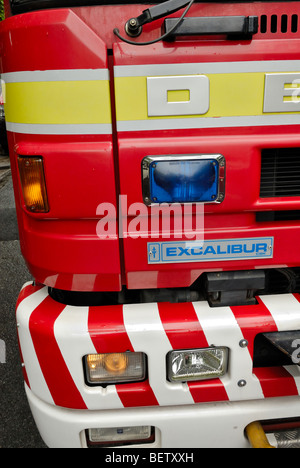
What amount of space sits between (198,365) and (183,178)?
2.32 ft

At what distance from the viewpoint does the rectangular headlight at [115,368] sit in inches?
57.9

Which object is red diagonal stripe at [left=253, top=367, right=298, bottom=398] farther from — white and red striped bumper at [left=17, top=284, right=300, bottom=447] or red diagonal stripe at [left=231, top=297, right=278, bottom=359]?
red diagonal stripe at [left=231, top=297, right=278, bottom=359]

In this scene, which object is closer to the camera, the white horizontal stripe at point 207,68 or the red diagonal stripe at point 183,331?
the white horizontal stripe at point 207,68

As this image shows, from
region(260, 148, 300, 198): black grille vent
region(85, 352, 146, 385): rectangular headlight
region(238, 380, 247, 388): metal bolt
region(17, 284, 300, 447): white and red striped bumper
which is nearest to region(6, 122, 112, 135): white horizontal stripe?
region(260, 148, 300, 198): black grille vent

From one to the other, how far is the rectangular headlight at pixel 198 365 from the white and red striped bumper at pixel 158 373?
29mm

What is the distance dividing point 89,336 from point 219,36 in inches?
43.5

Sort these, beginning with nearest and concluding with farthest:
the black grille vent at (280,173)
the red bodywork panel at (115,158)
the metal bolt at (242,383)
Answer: the red bodywork panel at (115,158)
the black grille vent at (280,173)
the metal bolt at (242,383)

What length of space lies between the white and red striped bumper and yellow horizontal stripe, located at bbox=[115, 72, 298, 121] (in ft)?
2.34

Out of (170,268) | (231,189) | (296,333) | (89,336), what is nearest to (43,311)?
(89,336)

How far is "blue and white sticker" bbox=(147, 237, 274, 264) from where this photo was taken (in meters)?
1.43

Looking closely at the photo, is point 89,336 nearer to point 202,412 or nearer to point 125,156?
point 202,412

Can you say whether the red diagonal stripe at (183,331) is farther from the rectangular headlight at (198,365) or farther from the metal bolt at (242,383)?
the metal bolt at (242,383)

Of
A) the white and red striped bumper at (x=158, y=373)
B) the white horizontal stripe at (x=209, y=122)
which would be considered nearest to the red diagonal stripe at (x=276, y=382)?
the white and red striped bumper at (x=158, y=373)

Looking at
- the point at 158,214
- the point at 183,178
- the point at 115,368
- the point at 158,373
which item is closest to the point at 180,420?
the point at 158,373
